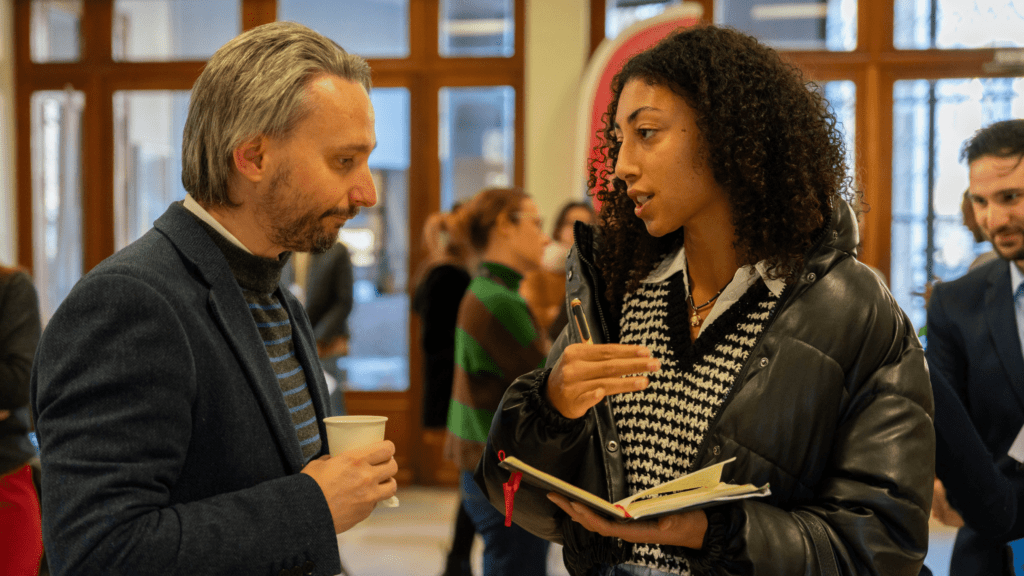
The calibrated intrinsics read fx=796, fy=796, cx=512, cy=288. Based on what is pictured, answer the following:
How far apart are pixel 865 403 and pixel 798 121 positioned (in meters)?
0.50

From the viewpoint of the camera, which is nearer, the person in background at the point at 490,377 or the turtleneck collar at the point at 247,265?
the turtleneck collar at the point at 247,265

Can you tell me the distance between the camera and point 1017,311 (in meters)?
2.10

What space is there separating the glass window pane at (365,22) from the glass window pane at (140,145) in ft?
3.83

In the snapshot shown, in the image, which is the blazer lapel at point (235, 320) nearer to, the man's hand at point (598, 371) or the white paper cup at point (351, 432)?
the white paper cup at point (351, 432)

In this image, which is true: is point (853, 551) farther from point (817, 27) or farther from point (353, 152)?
point (817, 27)

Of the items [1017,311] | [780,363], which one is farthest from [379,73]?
[780,363]

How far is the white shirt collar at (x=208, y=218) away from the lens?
1224 millimetres

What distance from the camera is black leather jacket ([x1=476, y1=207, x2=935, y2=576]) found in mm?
1193

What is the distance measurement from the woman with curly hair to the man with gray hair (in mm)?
379

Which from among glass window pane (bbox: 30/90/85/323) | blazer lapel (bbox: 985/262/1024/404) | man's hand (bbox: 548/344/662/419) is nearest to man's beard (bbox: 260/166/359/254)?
man's hand (bbox: 548/344/662/419)

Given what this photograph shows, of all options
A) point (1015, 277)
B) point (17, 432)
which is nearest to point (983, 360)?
point (1015, 277)

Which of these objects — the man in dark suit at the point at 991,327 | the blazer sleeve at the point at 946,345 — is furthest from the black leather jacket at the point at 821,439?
the blazer sleeve at the point at 946,345

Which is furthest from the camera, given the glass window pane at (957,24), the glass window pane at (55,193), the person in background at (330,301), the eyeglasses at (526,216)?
the glass window pane at (55,193)

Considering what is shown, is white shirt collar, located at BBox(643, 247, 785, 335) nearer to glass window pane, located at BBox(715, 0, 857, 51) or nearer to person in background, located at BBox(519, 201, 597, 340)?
person in background, located at BBox(519, 201, 597, 340)
